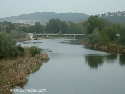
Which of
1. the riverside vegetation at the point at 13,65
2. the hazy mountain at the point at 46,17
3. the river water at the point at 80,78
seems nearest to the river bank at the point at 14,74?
the riverside vegetation at the point at 13,65

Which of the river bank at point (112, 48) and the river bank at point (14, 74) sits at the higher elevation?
the river bank at point (14, 74)

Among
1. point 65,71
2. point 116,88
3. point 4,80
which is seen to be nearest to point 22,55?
point 65,71

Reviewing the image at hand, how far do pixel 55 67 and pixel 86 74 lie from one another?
1.95m

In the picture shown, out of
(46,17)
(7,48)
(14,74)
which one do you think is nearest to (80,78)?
(14,74)

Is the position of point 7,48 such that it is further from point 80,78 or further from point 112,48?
point 112,48

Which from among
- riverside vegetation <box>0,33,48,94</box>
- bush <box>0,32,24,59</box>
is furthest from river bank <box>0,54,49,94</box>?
bush <box>0,32,24,59</box>

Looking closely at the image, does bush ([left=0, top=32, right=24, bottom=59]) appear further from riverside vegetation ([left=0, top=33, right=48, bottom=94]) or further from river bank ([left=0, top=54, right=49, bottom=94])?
river bank ([left=0, top=54, right=49, bottom=94])

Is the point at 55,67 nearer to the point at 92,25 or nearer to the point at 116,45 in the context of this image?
the point at 116,45

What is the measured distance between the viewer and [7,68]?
10.1 m

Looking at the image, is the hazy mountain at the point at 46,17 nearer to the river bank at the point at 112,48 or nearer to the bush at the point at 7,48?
the river bank at the point at 112,48

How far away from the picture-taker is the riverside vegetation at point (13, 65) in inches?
320

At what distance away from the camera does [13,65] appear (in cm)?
1077

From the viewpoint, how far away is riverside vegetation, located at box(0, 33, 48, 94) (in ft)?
26.7

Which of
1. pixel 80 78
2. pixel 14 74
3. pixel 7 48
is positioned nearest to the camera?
pixel 14 74
